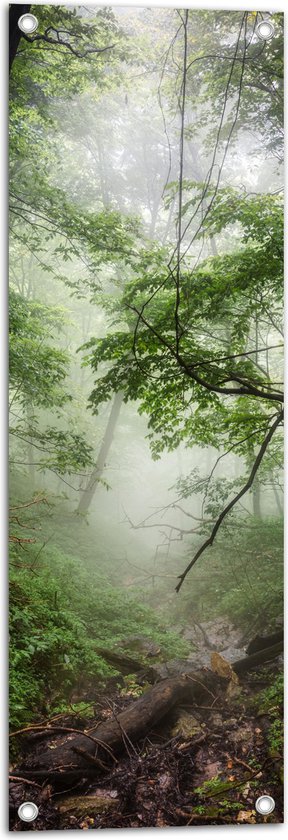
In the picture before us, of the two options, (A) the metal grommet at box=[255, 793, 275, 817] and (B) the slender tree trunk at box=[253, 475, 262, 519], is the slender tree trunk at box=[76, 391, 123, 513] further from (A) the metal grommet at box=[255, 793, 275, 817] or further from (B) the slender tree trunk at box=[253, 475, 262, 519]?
(A) the metal grommet at box=[255, 793, 275, 817]

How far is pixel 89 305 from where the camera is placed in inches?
103

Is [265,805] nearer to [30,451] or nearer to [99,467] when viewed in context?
[99,467]

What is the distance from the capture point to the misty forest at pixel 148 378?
2.23 meters

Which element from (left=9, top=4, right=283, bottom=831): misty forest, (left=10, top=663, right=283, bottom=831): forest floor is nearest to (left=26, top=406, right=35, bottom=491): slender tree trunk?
(left=9, top=4, right=283, bottom=831): misty forest

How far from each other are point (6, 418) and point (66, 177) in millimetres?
1499

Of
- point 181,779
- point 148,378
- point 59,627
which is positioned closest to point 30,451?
point 148,378

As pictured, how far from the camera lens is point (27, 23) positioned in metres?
2.30

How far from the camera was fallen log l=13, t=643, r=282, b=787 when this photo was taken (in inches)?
74.4

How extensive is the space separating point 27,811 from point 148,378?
199 centimetres

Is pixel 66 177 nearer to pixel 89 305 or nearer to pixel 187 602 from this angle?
pixel 89 305

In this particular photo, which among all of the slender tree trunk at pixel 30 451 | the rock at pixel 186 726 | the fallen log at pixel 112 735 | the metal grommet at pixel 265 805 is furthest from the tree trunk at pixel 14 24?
the metal grommet at pixel 265 805

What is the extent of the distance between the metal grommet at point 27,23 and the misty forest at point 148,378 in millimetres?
39

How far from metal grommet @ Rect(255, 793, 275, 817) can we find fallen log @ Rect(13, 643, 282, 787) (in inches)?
18.4

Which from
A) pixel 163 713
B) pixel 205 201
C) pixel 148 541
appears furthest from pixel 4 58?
pixel 163 713
